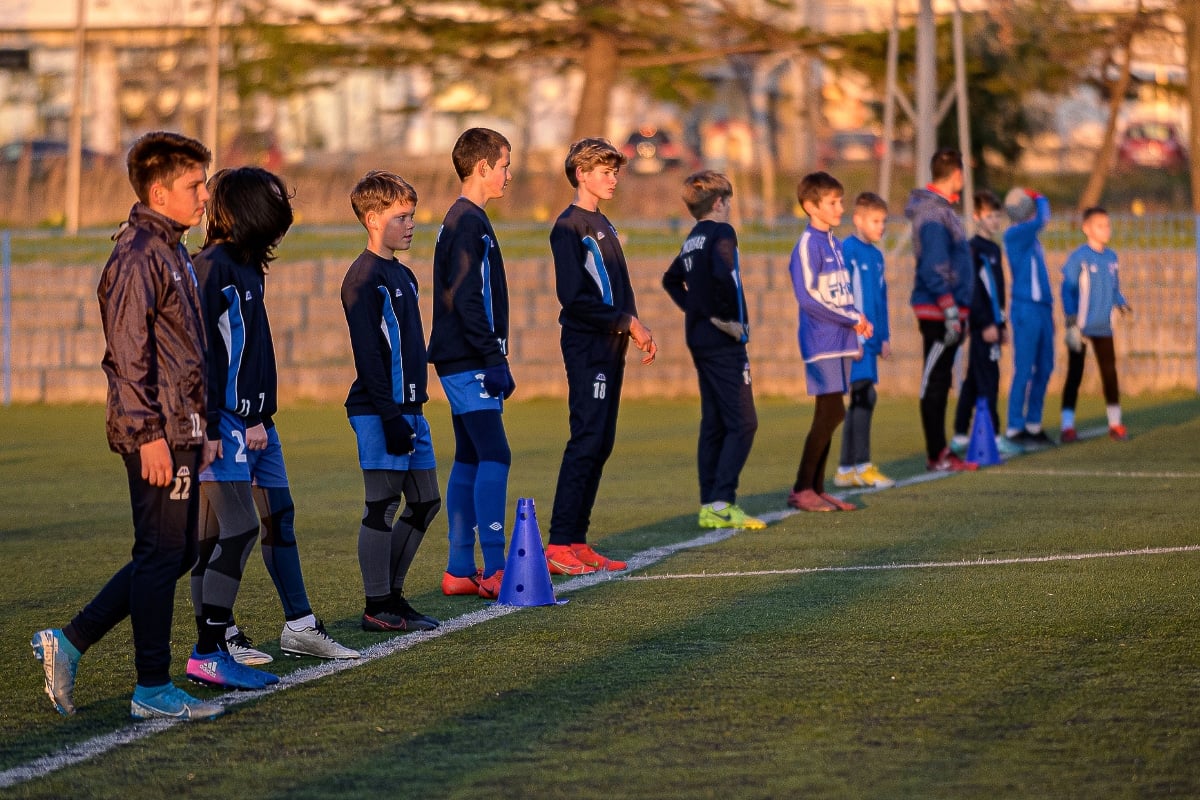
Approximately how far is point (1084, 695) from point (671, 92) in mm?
21627

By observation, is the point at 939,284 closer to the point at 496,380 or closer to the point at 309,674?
the point at 496,380

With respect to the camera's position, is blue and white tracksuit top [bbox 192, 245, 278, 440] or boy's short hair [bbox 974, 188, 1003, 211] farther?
boy's short hair [bbox 974, 188, 1003, 211]

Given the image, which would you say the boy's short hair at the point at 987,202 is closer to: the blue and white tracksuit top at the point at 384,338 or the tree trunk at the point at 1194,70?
the blue and white tracksuit top at the point at 384,338

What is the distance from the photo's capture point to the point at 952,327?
11672 millimetres

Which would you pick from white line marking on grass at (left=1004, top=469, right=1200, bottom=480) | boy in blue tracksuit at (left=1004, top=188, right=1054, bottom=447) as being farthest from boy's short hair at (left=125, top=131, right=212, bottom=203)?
boy in blue tracksuit at (left=1004, top=188, right=1054, bottom=447)

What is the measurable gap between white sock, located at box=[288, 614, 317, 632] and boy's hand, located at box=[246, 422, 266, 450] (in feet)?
2.22

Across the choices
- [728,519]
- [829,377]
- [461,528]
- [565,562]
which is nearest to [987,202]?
[829,377]

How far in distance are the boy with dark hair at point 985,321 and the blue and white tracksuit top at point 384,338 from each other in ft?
22.1

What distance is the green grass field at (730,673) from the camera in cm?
457

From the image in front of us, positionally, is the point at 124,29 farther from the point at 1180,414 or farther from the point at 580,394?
the point at 580,394

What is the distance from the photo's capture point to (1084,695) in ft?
17.3

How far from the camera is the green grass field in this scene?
15.0 ft

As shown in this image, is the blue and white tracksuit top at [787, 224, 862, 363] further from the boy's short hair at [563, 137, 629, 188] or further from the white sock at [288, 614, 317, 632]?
the white sock at [288, 614, 317, 632]

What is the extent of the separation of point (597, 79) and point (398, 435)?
2008cm
